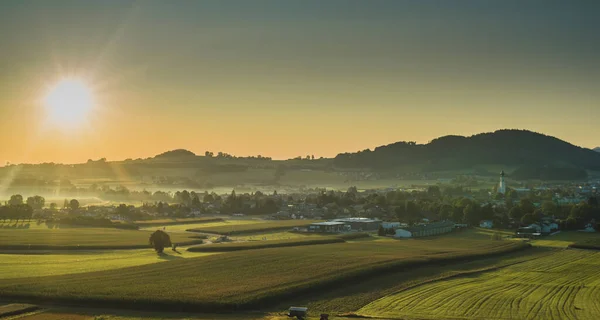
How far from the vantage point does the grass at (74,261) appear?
4516 cm

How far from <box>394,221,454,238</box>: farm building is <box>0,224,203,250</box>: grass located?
928 inches

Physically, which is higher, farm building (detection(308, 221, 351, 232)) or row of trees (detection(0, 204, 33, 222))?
row of trees (detection(0, 204, 33, 222))

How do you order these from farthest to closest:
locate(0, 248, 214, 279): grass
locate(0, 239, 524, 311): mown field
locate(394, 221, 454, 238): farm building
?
1. locate(394, 221, 454, 238): farm building
2. locate(0, 248, 214, 279): grass
3. locate(0, 239, 524, 311): mown field

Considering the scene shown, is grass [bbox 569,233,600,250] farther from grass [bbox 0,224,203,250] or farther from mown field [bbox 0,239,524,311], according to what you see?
grass [bbox 0,224,203,250]

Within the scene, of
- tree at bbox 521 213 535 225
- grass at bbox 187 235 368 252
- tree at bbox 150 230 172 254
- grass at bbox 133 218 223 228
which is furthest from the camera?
grass at bbox 133 218 223 228

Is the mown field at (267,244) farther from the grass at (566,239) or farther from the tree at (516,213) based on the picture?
the tree at (516,213)

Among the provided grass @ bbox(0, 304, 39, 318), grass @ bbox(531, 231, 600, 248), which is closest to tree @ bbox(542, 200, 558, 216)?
grass @ bbox(531, 231, 600, 248)

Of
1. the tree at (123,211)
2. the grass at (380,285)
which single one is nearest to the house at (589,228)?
the grass at (380,285)

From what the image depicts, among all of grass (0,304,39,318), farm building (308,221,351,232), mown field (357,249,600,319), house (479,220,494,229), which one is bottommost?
mown field (357,249,600,319)

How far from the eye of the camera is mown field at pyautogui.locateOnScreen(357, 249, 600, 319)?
32.0 meters

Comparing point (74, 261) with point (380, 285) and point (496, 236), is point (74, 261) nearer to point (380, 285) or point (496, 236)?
point (380, 285)

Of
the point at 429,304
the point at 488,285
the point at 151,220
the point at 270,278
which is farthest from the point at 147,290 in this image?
the point at 151,220

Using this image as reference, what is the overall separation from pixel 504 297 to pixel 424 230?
4058 cm

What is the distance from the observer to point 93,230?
258 ft
